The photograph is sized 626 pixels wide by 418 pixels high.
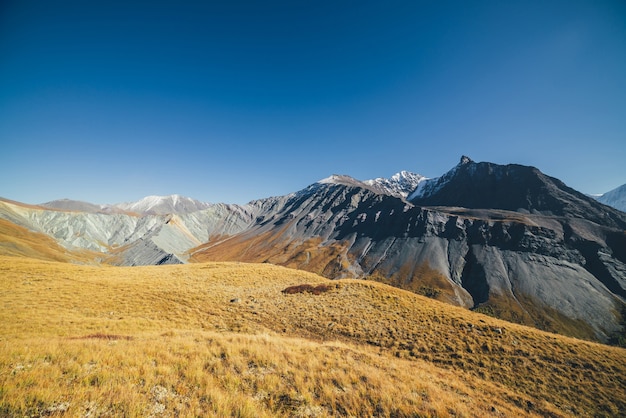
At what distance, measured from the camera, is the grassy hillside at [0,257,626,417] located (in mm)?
7445

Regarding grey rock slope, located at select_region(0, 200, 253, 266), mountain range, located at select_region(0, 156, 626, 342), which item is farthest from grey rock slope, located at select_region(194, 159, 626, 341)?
grey rock slope, located at select_region(0, 200, 253, 266)

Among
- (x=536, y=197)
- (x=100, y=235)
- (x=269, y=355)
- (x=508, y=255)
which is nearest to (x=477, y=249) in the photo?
(x=508, y=255)

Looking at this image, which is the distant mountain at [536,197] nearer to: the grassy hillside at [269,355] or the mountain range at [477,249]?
the mountain range at [477,249]

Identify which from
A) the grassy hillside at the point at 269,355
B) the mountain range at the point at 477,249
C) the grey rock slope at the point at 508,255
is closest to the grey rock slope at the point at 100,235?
the mountain range at the point at 477,249

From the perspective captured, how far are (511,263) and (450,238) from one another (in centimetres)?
2898

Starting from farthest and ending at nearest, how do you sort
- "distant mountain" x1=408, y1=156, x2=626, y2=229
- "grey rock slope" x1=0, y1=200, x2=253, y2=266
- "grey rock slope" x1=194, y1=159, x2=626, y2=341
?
"distant mountain" x1=408, y1=156, x2=626, y2=229, "grey rock slope" x1=0, y1=200, x2=253, y2=266, "grey rock slope" x1=194, y1=159, x2=626, y2=341

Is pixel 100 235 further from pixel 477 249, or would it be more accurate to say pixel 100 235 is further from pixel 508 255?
pixel 508 255

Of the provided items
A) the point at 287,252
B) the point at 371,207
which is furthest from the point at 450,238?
the point at 287,252

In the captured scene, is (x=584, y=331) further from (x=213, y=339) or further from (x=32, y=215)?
(x=32, y=215)

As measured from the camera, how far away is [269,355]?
11477 mm

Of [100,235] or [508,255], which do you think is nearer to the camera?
[508,255]

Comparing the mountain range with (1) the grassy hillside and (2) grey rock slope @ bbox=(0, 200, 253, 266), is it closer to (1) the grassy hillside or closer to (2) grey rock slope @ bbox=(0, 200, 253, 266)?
(2) grey rock slope @ bbox=(0, 200, 253, 266)

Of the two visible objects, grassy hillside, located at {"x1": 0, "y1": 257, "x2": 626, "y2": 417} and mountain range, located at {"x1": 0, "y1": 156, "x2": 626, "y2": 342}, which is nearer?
grassy hillside, located at {"x1": 0, "y1": 257, "x2": 626, "y2": 417}

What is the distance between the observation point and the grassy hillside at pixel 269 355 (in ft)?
24.4
